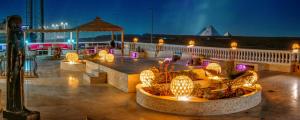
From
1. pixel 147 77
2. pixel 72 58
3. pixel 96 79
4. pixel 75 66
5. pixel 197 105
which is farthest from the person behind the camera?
pixel 72 58

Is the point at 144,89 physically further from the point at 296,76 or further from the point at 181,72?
the point at 296,76

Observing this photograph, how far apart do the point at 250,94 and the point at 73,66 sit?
7935 mm

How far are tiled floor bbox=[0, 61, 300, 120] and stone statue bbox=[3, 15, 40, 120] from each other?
2.12 ft

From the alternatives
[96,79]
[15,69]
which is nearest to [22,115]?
[15,69]

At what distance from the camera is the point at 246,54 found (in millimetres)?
15594

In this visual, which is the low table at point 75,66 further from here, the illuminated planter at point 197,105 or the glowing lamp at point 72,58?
the illuminated planter at point 197,105

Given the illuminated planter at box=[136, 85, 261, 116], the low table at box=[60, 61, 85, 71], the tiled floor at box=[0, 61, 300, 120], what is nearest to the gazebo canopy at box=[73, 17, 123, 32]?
the low table at box=[60, 61, 85, 71]

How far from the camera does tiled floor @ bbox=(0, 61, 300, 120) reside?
24.0ft

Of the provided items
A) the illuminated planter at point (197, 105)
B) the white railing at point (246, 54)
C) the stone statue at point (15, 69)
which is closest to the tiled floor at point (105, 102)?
the illuminated planter at point (197, 105)

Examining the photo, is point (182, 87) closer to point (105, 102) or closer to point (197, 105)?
point (197, 105)

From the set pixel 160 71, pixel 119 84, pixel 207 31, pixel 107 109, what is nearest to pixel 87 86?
pixel 119 84

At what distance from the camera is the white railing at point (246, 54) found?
14195mm

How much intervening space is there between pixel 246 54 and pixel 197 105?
8.76m

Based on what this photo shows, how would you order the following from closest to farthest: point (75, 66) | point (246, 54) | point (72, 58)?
point (75, 66) → point (72, 58) → point (246, 54)
